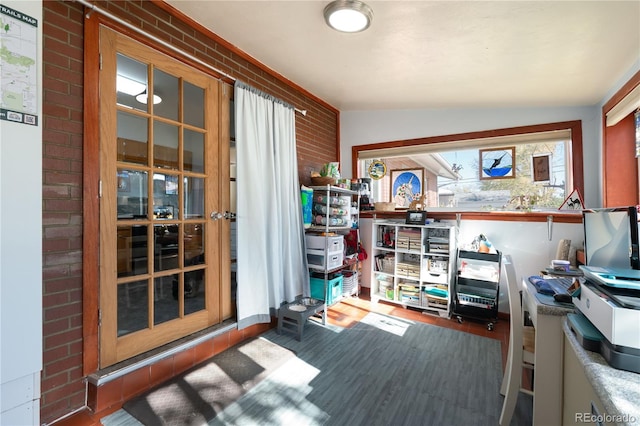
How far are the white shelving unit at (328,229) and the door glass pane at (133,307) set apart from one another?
1.63 metres

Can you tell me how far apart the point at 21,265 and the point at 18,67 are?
3.18 feet

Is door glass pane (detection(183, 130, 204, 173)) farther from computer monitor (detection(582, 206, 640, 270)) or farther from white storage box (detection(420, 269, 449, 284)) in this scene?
white storage box (detection(420, 269, 449, 284))

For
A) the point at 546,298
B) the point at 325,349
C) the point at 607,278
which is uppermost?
the point at 607,278

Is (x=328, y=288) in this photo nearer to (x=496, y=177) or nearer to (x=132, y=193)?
(x=132, y=193)

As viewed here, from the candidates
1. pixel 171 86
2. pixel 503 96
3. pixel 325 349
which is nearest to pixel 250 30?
pixel 171 86

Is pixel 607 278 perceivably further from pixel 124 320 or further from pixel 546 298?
pixel 124 320

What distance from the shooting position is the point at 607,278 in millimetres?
975

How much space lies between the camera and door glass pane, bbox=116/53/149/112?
1.87m

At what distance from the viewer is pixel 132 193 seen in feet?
6.35

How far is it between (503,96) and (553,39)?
1026mm

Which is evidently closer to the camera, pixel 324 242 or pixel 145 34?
pixel 145 34

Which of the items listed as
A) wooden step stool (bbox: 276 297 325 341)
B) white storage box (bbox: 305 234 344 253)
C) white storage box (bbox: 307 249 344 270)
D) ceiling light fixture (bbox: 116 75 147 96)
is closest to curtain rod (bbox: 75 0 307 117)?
ceiling light fixture (bbox: 116 75 147 96)

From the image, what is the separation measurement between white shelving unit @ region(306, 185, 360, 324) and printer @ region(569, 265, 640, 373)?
7.49 feet

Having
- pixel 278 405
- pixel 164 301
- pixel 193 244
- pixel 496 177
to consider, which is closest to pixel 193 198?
pixel 193 244
